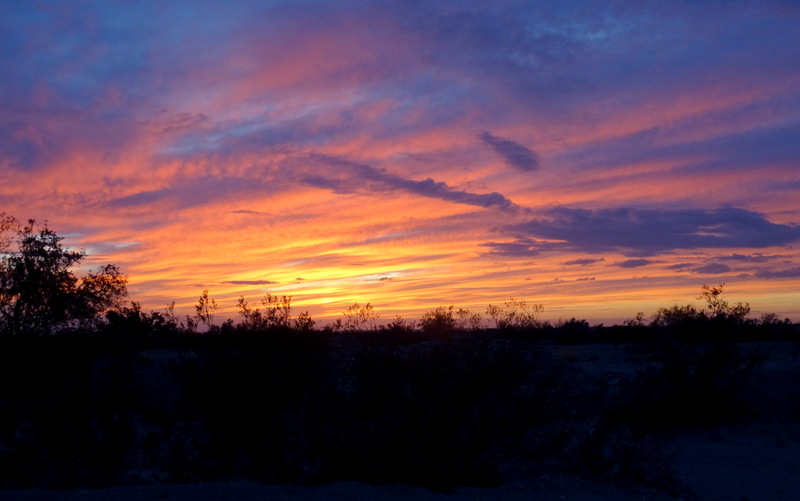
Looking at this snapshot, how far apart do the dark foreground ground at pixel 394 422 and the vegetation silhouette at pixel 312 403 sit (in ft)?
0.18

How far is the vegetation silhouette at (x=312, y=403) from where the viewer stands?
40.5ft

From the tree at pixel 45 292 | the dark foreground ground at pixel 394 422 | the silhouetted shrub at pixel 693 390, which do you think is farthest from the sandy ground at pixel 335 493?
the tree at pixel 45 292

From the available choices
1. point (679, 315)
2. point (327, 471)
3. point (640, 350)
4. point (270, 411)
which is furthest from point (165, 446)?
point (679, 315)

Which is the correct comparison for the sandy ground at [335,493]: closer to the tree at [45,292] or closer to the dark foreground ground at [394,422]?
the dark foreground ground at [394,422]

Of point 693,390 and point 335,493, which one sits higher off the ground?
point 693,390

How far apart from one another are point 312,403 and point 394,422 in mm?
4984

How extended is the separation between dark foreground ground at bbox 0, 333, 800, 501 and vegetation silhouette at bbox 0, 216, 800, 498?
0.05 metres

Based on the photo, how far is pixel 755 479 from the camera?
12.4m

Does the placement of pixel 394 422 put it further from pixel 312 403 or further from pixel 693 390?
pixel 693 390

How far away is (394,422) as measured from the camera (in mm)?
13812

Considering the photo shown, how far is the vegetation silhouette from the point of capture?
12.3m

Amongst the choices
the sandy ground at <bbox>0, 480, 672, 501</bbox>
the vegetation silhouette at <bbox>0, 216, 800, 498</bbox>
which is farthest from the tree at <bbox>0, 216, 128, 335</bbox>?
the sandy ground at <bbox>0, 480, 672, 501</bbox>

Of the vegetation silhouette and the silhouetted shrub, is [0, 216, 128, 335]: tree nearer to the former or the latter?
the vegetation silhouette

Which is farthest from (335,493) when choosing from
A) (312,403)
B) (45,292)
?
(45,292)
